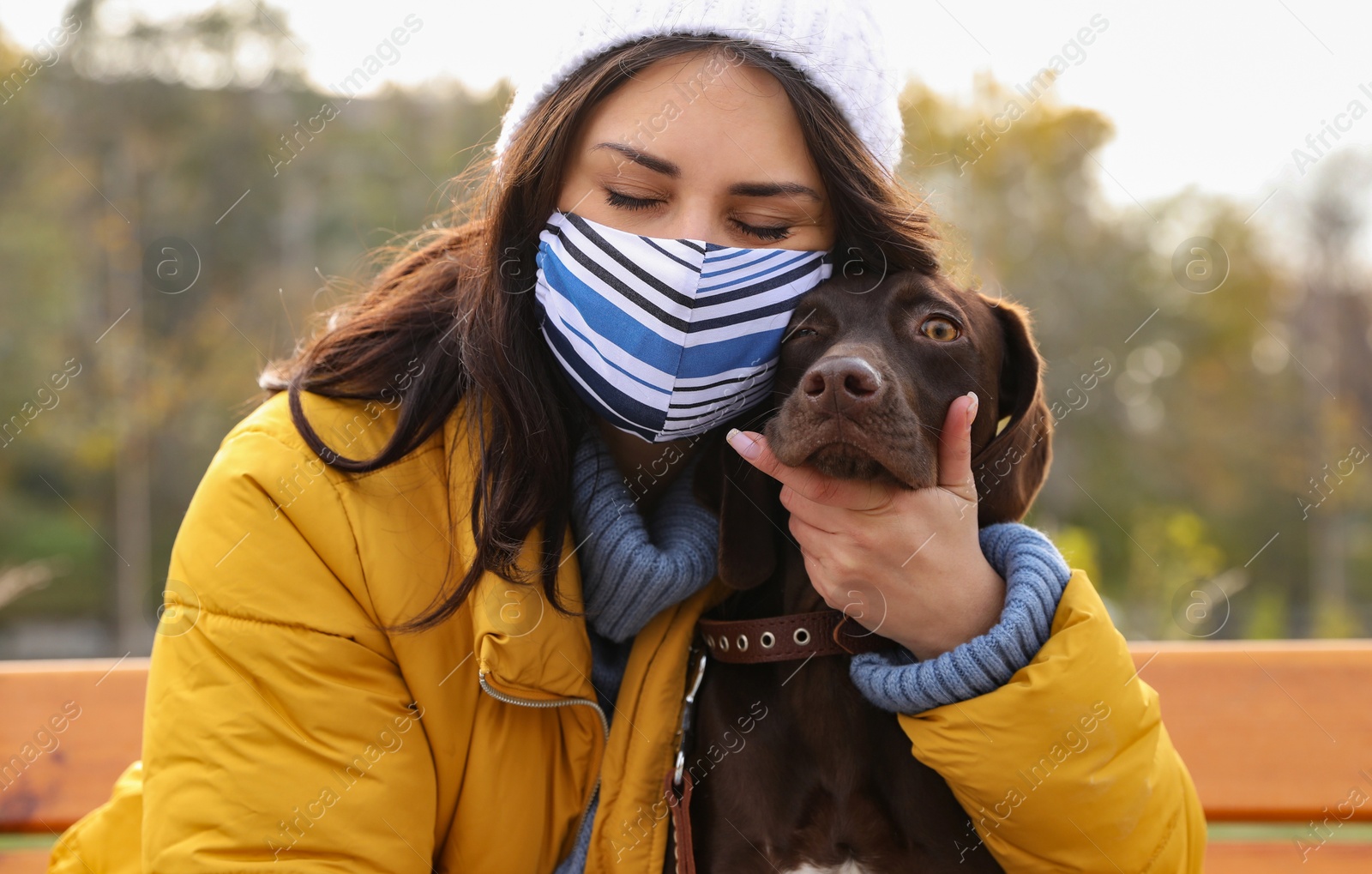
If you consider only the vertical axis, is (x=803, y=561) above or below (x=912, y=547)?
below

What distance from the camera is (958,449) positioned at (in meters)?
1.92

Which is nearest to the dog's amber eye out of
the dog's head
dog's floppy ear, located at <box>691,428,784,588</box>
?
the dog's head

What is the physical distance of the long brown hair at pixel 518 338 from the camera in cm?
199

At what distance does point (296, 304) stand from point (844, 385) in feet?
56.2

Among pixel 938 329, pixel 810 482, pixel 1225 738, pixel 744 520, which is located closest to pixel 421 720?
pixel 744 520

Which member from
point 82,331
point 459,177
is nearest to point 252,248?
point 82,331

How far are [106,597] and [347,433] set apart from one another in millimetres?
18137

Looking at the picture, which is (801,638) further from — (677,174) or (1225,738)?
(1225,738)

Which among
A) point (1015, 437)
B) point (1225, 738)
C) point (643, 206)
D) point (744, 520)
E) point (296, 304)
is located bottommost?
point (296, 304)

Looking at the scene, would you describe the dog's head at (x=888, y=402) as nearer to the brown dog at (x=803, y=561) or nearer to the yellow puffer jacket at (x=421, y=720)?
the brown dog at (x=803, y=561)

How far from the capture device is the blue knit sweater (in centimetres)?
184

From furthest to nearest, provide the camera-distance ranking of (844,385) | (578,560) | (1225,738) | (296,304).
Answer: (296,304) → (1225,738) → (578,560) → (844,385)

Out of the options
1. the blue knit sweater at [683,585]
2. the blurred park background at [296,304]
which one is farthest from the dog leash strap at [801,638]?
the blurred park background at [296,304]

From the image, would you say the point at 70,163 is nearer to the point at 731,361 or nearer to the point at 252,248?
the point at 252,248
